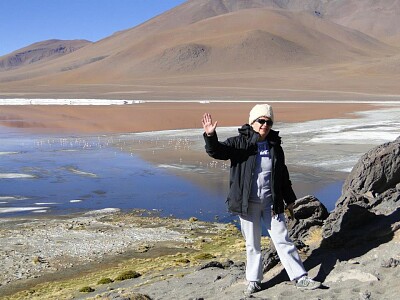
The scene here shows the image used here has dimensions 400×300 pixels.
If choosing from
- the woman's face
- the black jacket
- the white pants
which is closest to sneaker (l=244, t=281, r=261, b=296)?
the white pants

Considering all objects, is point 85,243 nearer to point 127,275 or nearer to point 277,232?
point 127,275

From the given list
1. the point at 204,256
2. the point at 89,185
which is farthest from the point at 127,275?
the point at 89,185

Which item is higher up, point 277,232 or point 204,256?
point 277,232

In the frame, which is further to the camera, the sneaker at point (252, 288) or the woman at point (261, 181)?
the sneaker at point (252, 288)

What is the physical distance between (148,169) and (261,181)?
11.5 meters

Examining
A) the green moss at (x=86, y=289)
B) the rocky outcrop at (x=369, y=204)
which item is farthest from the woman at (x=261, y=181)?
the green moss at (x=86, y=289)

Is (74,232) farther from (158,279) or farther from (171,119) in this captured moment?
(171,119)

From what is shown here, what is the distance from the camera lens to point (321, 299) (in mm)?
4426

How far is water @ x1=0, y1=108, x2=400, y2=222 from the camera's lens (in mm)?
11750

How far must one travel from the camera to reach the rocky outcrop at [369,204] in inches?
221

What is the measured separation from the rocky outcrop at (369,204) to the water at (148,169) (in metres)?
3.79

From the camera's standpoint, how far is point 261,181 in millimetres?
4645

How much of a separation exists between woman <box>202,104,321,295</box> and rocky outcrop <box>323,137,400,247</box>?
3.50 feet

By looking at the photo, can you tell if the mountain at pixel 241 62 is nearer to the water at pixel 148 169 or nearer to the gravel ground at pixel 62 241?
the water at pixel 148 169
